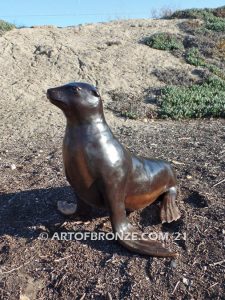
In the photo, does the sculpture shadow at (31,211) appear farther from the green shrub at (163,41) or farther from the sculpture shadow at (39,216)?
the green shrub at (163,41)

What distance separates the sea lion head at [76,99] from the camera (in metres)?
3.24

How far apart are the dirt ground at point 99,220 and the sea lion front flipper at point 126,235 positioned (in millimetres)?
74

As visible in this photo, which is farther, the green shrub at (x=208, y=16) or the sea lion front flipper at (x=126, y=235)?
the green shrub at (x=208, y=16)

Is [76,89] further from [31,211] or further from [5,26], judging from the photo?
[5,26]

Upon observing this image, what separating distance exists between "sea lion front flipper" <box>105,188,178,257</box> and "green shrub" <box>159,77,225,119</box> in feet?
17.8

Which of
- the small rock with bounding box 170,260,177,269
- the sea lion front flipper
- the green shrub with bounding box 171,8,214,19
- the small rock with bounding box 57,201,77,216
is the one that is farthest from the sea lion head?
the green shrub with bounding box 171,8,214,19

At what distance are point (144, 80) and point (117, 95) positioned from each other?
1.31m

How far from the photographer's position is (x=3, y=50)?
40.0 ft

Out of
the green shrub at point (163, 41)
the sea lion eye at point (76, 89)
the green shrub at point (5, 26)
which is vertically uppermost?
the sea lion eye at point (76, 89)

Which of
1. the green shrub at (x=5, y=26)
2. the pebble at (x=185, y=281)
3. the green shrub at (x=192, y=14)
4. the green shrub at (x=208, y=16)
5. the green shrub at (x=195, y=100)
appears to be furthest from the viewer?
the green shrub at (x=192, y=14)

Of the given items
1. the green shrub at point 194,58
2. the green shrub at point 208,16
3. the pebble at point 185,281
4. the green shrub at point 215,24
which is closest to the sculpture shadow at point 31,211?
the pebble at point 185,281

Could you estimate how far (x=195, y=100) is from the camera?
9445 millimetres

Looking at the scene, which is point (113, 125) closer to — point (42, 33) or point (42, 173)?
point (42, 173)

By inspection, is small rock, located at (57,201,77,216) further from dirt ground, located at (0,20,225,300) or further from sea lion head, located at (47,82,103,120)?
sea lion head, located at (47,82,103,120)
